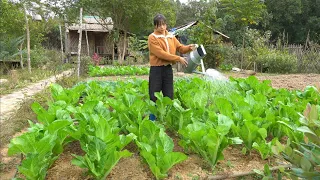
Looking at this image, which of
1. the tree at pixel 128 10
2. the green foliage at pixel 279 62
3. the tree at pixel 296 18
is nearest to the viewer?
the green foliage at pixel 279 62

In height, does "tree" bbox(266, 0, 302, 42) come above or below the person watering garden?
above

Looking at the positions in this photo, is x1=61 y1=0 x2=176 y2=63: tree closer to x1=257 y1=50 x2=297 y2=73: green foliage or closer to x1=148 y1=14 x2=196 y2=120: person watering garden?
x1=257 y1=50 x2=297 y2=73: green foliage

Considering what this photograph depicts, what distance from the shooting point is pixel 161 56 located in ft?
12.8

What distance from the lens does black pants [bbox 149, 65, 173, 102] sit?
411 centimetres

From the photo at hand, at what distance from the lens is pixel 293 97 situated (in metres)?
4.18

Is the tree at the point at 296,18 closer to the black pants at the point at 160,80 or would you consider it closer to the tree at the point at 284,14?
the tree at the point at 284,14

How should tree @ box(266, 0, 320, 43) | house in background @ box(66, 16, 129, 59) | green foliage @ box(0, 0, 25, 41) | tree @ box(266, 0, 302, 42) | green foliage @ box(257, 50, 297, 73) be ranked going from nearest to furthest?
1. green foliage @ box(0, 0, 25, 41)
2. green foliage @ box(257, 50, 297, 73)
3. house in background @ box(66, 16, 129, 59)
4. tree @ box(266, 0, 302, 42)
5. tree @ box(266, 0, 320, 43)

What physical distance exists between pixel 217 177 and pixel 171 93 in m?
2.00

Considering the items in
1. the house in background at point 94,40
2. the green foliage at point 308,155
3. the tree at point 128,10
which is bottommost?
the green foliage at point 308,155

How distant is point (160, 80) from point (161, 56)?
1.26ft

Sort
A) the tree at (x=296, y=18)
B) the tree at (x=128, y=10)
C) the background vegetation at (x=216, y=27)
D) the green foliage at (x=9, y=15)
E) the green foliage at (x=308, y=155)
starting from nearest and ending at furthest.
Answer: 1. the green foliage at (x=308, y=155)
2. the green foliage at (x=9, y=15)
3. the background vegetation at (x=216, y=27)
4. the tree at (x=128, y=10)
5. the tree at (x=296, y=18)

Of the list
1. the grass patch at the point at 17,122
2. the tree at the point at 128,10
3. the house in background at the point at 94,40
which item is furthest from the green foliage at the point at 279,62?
the house in background at the point at 94,40

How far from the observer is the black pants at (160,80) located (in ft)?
13.5

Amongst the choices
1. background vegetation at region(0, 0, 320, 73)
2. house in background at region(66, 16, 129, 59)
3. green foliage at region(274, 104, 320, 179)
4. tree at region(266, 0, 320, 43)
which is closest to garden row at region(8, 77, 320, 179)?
green foliage at region(274, 104, 320, 179)
